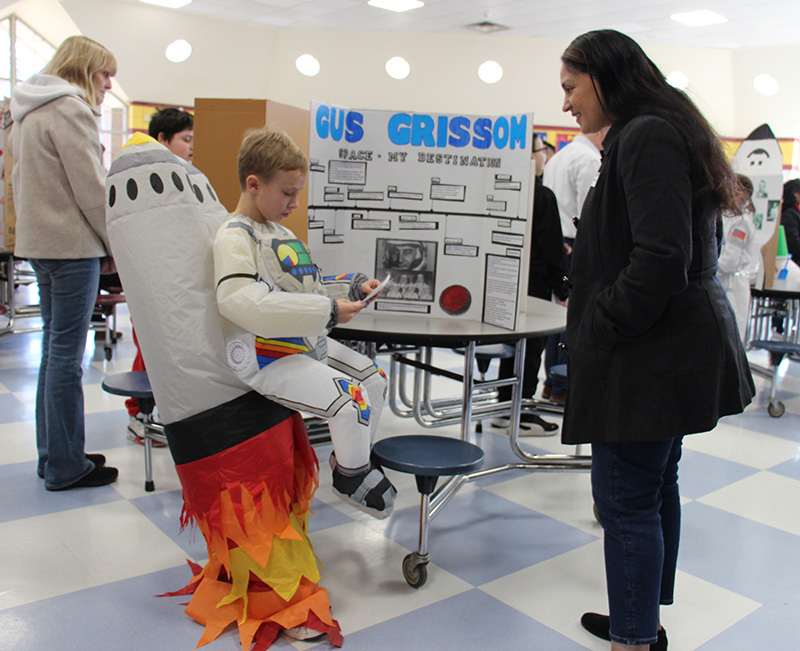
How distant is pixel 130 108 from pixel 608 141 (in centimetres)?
858

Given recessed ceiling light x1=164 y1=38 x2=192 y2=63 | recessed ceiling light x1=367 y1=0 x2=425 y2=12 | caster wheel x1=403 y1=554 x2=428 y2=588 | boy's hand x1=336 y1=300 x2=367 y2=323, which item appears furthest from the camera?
recessed ceiling light x1=164 y1=38 x2=192 y2=63

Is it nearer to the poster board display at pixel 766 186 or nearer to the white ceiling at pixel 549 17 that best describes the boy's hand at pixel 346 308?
the poster board display at pixel 766 186

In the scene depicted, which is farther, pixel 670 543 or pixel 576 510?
pixel 576 510

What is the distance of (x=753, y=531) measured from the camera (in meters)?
2.42

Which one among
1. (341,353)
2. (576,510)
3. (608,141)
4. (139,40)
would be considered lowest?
(576,510)

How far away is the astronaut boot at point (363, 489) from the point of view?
1763mm

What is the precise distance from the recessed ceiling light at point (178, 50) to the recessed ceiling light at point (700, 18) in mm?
5422

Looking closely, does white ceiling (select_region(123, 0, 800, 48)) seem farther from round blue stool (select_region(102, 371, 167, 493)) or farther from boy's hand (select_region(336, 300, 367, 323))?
boy's hand (select_region(336, 300, 367, 323))

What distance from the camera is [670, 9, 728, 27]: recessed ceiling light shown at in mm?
7156

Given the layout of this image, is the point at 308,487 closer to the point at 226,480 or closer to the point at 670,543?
the point at 226,480

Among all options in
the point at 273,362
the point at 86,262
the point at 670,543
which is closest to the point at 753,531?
the point at 670,543

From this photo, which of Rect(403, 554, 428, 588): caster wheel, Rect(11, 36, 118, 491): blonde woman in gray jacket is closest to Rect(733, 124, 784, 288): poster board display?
Rect(403, 554, 428, 588): caster wheel

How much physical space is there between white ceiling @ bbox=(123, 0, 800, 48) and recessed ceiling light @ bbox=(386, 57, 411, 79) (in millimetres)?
368

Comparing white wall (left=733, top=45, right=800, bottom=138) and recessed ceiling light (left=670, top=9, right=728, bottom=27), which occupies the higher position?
recessed ceiling light (left=670, top=9, right=728, bottom=27)
